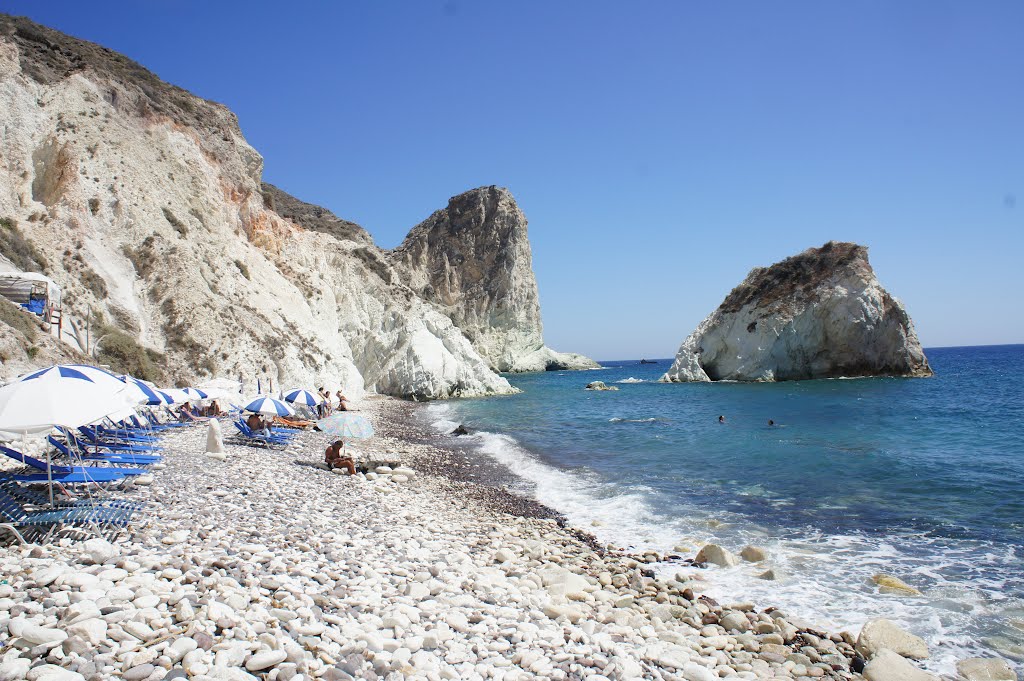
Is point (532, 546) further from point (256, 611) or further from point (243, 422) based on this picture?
point (243, 422)

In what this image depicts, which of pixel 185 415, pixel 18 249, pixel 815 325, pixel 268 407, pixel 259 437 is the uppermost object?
pixel 18 249

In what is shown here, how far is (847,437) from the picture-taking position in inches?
915

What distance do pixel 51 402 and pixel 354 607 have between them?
5.07 meters

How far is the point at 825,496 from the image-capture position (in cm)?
1401

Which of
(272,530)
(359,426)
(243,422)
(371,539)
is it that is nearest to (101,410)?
(272,530)

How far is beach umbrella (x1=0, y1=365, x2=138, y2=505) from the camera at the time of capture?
7.17m

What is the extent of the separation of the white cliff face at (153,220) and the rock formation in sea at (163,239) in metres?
0.07

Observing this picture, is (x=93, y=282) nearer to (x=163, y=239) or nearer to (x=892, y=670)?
(x=163, y=239)

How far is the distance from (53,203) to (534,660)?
3055 centimetres

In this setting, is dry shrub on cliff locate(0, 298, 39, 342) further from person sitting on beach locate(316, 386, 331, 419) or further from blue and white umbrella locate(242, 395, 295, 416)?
person sitting on beach locate(316, 386, 331, 419)

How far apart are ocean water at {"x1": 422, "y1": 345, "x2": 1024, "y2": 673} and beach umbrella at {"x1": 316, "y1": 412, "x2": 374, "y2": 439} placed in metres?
4.76

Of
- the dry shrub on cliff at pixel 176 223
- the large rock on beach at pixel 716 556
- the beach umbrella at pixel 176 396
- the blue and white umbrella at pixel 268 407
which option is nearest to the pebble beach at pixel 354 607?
the large rock on beach at pixel 716 556

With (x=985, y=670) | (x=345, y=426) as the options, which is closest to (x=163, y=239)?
(x=345, y=426)

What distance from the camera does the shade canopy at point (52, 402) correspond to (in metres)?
7.18
